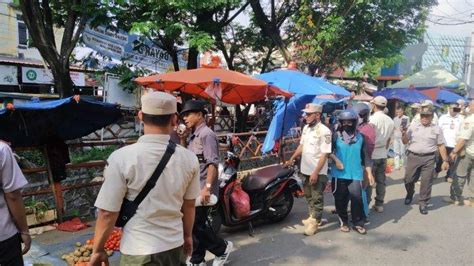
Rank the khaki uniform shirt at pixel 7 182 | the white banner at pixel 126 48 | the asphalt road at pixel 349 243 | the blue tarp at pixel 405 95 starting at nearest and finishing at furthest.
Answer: the khaki uniform shirt at pixel 7 182
the asphalt road at pixel 349 243
the white banner at pixel 126 48
the blue tarp at pixel 405 95

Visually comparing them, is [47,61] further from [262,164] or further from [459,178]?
[459,178]

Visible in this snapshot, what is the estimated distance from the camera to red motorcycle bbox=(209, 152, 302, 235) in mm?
4965

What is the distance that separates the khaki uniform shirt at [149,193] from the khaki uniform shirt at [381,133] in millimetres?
4913

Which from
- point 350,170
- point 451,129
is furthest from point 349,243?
point 451,129

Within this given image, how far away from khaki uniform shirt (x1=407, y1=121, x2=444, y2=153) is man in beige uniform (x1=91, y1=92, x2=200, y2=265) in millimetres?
5414

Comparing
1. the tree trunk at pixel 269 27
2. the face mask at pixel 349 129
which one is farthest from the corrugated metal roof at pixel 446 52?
the face mask at pixel 349 129

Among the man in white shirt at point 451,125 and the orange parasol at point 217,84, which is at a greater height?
the orange parasol at point 217,84

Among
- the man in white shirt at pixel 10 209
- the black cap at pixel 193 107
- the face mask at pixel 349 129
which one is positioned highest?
the black cap at pixel 193 107

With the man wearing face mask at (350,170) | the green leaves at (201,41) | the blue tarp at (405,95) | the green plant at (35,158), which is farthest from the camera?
the blue tarp at (405,95)

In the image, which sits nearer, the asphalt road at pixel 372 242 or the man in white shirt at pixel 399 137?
the asphalt road at pixel 372 242

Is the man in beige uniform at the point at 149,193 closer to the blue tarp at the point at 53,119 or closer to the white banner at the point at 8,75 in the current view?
the blue tarp at the point at 53,119

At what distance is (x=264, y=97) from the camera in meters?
6.80

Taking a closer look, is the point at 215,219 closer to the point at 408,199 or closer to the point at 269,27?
the point at 408,199

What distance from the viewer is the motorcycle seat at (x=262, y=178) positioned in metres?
5.47
